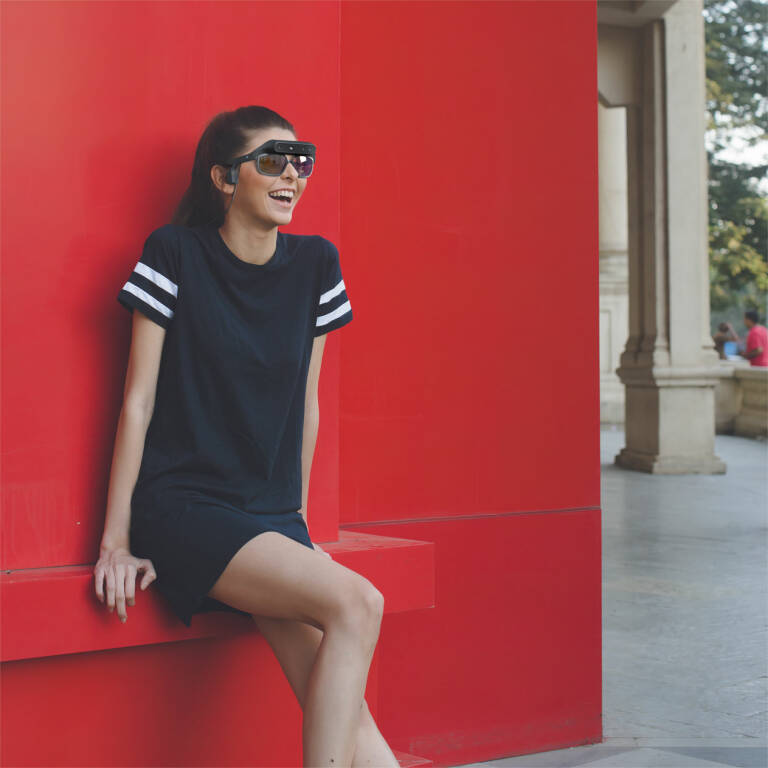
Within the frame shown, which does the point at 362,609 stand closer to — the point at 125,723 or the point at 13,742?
the point at 125,723

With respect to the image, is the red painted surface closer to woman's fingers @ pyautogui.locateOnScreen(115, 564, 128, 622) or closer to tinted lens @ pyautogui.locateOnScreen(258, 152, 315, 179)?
woman's fingers @ pyautogui.locateOnScreen(115, 564, 128, 622)

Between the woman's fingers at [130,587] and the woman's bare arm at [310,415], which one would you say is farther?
the woman's bare arm at [310,415]

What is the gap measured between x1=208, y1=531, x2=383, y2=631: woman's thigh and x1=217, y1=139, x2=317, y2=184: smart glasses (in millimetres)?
878

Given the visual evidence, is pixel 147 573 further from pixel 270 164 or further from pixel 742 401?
pixel 742 401

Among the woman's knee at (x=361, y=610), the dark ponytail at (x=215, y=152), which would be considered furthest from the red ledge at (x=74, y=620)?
the dark ponytail at (x=215, y=152)

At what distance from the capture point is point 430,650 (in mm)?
3686

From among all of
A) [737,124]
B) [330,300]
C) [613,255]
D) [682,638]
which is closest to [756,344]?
[613,255]

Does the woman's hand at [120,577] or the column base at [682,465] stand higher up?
the woman's hand at [120,577]

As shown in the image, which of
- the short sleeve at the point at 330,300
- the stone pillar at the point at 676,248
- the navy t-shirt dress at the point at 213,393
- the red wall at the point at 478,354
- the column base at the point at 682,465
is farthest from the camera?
the stone pillar at the point at 676,248

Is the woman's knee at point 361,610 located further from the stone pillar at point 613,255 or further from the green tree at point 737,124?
the green tree at point 737,124

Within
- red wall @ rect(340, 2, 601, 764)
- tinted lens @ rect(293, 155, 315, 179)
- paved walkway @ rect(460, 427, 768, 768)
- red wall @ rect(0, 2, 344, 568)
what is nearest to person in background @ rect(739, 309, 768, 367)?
paved walkway @ rect(460, 427, 768, 768)

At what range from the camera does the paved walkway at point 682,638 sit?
151 inches

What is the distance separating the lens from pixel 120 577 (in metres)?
2.35

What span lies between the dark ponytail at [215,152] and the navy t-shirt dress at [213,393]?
55 millimetres
